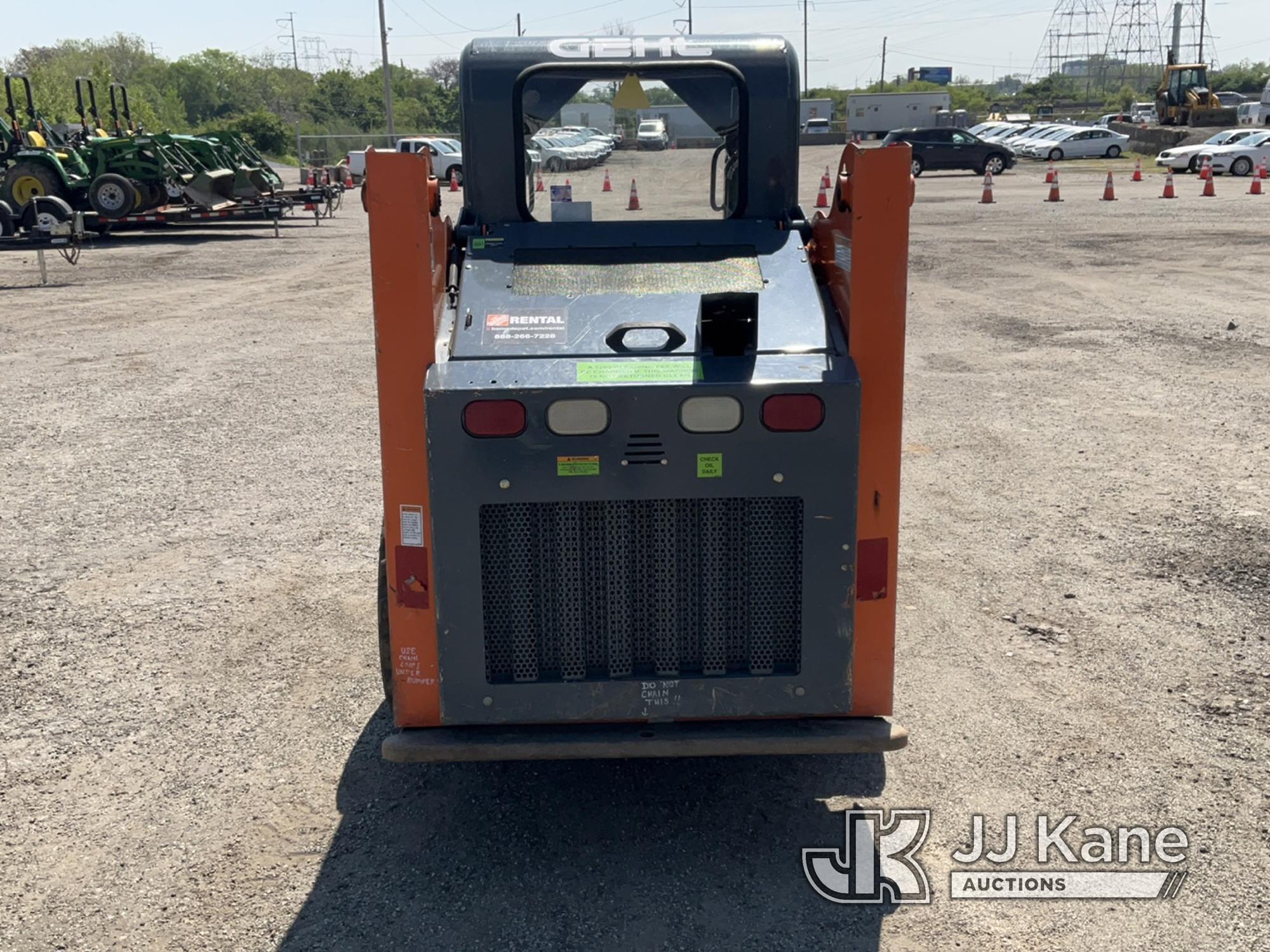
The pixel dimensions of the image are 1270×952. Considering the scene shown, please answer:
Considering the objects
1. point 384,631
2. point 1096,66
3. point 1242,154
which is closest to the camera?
point 384,631

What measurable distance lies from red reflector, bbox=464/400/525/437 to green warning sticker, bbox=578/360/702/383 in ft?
0.68

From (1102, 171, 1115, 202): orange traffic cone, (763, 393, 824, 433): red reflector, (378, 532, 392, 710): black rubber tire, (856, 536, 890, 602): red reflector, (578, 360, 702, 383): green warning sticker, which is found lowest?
(378, 532, 392, 710): black rubber tire

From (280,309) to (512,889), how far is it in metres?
12.4

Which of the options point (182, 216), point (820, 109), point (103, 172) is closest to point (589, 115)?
point (182, 216)

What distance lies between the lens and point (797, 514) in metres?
3.62

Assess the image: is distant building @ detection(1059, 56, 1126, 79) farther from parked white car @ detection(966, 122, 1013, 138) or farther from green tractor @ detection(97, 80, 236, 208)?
green tractor @ detection(97, 80, 236, 208)

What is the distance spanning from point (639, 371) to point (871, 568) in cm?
91

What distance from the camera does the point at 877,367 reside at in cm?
357

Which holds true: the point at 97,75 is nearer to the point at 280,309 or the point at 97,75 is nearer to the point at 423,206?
the point at 280,309

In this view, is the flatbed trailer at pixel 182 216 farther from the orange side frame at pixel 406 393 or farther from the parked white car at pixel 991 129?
the parked white car at pixel 991 129

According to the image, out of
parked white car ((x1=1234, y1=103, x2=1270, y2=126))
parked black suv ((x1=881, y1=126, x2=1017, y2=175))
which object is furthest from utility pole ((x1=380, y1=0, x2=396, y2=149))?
parked white car ((x1=1234, y1=103, x2=1270, y2=126))

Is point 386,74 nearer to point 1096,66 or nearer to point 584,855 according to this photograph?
point 584,855

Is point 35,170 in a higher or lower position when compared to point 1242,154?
higher

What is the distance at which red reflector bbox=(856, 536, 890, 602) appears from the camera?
3.64 meters
